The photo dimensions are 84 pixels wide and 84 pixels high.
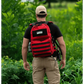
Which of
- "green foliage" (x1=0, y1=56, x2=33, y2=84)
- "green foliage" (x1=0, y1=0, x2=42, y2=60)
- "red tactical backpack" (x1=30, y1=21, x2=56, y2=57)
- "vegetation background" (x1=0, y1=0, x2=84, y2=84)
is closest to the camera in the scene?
"red tactical backpack" (x1=30, y1=21, x2=56, y2=57)

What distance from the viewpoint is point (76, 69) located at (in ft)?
14.5

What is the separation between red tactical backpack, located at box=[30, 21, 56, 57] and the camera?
2.61 m

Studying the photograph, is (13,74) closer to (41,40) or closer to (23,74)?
(23,74)

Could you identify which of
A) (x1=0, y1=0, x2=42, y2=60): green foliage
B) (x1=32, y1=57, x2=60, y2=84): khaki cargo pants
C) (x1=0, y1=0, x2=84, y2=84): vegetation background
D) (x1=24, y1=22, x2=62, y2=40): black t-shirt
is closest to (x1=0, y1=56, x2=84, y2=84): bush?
(x1=0, y1=0, x2=84, y2=84): vegetation background

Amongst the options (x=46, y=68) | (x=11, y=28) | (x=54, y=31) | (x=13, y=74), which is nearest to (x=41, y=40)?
(x=54, y=31)

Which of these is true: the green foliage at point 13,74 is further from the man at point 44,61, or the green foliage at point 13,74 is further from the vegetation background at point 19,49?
the man at point 44,61

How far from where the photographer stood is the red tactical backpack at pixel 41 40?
261 cm

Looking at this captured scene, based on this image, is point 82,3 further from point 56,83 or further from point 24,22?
point 56,83

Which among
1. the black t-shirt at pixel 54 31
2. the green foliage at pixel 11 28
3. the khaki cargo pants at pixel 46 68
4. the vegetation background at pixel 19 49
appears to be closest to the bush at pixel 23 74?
the vegetation background at pixel 19 49

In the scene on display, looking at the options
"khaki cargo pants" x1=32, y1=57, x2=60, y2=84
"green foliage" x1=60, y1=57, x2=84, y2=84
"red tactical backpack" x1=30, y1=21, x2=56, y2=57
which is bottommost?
"green foliage" x1=60, y1=57, x2=84, y2=84

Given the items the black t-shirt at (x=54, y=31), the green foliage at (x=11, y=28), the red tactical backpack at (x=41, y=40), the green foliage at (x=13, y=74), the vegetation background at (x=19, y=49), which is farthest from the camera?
the green foliage at (x=11, y=28)

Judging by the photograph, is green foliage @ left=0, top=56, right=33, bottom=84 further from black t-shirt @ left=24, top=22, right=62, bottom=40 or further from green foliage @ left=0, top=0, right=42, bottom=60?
green foliage @ left=0, top=0, right=42, bottom=60

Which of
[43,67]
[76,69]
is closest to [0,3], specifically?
[76,69]

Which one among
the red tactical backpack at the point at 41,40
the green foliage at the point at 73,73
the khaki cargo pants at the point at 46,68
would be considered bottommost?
the green foliage at the point at 73,73
